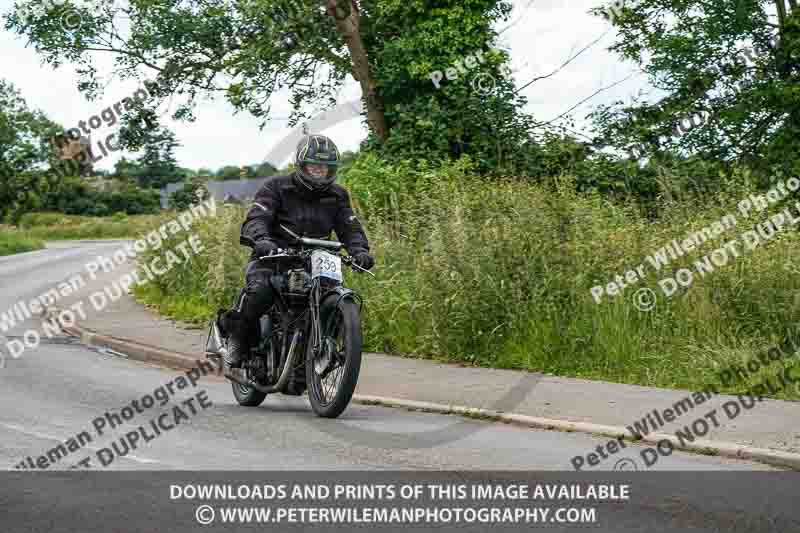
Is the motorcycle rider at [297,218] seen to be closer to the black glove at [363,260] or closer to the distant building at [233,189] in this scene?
the black glove at [363,260]

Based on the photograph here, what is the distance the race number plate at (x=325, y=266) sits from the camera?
941cm

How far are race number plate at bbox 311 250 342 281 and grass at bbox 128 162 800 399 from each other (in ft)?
11.1

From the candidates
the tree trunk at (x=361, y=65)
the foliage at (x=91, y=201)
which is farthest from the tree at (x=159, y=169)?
the tree trunk at (x=361, y=65)

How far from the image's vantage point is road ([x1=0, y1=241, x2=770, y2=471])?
25.4 ft

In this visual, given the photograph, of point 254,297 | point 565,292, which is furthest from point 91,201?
point 254,297

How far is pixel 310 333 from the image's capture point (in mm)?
9570

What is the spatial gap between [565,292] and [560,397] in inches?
108

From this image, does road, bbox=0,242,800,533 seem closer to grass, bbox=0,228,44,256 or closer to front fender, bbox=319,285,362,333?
front fender, bbox=319,285,362,333

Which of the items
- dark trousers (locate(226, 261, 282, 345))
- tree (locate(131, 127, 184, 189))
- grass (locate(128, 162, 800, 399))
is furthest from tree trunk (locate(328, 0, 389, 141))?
tree (locate(131, 127, 184, 189))

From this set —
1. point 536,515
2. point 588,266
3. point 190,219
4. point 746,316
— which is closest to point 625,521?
point 536,515

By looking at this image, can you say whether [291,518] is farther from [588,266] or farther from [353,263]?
[588,266]

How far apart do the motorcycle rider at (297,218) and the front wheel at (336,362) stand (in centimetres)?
73

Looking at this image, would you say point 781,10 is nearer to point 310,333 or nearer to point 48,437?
point 310,333

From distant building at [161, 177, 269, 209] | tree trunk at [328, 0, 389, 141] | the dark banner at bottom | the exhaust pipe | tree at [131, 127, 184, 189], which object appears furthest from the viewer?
tree at [131, 127, 184, 189]
